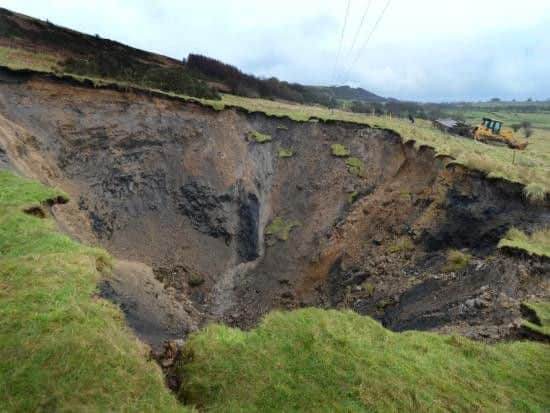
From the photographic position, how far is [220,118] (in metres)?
24.0

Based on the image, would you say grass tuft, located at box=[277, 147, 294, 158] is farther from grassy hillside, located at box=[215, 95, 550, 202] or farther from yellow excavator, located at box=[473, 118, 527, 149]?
yellow excavator, located at box=[473, 118, 527, 149]

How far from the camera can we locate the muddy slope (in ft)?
50.4

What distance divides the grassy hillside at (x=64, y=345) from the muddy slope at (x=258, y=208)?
3823mm

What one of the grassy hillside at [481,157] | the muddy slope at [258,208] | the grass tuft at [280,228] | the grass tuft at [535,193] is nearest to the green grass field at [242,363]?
the muddy slope at [258,208]

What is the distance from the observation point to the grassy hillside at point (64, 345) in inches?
233

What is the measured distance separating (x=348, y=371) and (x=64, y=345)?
438cm

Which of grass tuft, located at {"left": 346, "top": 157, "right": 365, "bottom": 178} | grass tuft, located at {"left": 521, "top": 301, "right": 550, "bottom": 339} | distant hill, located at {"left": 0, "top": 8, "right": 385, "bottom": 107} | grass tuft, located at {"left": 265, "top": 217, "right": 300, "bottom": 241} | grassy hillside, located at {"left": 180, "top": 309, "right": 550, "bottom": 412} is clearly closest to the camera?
grassy hillside, located at {"left": 180, "top": 309, "right": 550, "bottom": 412}

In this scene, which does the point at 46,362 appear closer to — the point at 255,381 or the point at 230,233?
the point at 255,381

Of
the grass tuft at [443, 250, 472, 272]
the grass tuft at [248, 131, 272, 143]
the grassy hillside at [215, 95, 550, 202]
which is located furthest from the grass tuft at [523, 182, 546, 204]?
the grass tuft at [248, 131, 272, 143]

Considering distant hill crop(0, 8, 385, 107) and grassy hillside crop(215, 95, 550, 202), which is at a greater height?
distant hill crop(0, 8, 385, 107)

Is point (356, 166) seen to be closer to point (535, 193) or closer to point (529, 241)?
point (535, 193)

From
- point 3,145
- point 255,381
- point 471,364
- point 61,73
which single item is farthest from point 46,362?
point 61,73

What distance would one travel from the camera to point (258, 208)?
74.8 ft

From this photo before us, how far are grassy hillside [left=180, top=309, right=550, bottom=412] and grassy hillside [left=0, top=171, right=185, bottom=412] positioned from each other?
98 cm
